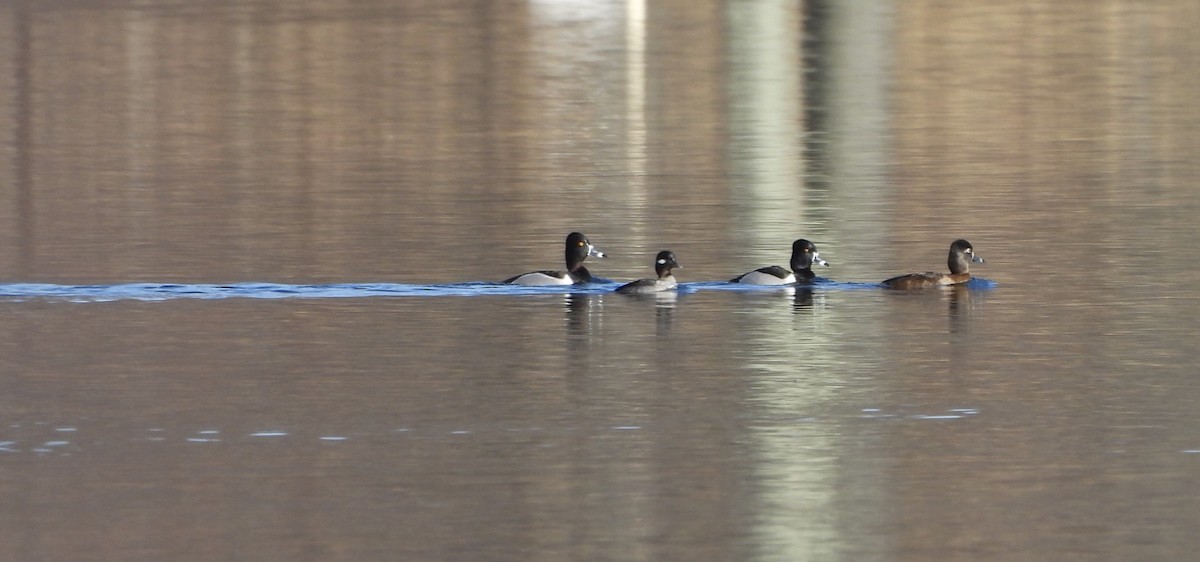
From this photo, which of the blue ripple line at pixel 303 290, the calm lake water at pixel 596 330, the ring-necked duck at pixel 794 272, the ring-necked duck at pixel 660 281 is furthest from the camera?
the ring-necked duck at pixel 794 272

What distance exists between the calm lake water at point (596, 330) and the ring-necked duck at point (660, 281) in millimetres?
234

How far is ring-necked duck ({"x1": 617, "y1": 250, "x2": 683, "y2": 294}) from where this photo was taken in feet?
75.2

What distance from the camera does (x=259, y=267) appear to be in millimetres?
24750

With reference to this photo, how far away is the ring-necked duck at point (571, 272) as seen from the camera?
23188 millimetres

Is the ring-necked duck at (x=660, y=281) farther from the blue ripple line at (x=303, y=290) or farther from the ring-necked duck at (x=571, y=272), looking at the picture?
the ring-necked duck at (x=571, y=272)

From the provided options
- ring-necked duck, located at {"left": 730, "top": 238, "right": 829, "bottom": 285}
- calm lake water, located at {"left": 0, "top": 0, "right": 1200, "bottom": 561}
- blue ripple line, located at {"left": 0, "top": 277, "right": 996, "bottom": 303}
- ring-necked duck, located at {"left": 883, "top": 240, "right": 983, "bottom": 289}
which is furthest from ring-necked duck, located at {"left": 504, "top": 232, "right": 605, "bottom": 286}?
ring-necked duck, located at {"left": 883, "top": 240, "right": 983, "bottom": 289}

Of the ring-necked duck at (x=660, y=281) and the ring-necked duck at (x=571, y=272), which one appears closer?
the ring-necked duck at (x=660, y=281)

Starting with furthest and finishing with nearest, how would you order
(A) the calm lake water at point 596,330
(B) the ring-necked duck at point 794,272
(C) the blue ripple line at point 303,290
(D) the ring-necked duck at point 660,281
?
(B) the ring-necked duck at point 794,272
(D) the ring-necked duck at point 660,281
(C) the blue ripple line at point 303,290
(A) the calm lake water at point 596,330

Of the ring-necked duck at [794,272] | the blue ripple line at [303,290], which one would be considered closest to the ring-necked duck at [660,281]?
the blue ripple line at [303,290]

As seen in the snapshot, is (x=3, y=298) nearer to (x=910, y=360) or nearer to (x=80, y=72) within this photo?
(x=910, y=360)

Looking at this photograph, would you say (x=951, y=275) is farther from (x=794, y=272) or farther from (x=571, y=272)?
(x=571, y=272)

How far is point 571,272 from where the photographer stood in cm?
2383

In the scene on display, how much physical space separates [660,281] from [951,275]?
2806 mm

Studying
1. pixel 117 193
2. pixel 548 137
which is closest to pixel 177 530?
pixel 117 193
